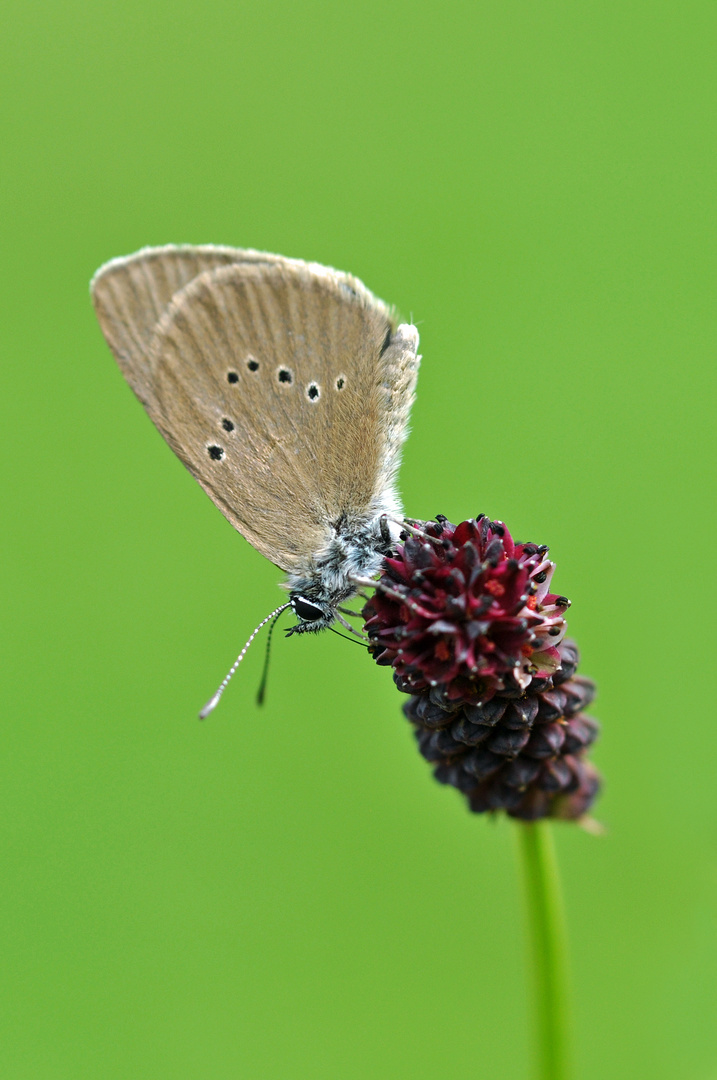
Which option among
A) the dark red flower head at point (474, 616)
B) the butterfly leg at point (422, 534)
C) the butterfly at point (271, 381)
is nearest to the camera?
the dark red flower head at point (474, 616)

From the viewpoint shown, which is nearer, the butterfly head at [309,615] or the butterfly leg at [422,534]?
the butterfly leg at [422,534]

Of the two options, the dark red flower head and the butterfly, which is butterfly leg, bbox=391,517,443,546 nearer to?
the dark red flower head

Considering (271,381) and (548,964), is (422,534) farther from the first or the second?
(548,964)

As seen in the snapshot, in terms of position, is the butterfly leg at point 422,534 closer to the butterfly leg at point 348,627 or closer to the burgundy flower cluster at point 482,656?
the burgundy flower cluster at point 482,656

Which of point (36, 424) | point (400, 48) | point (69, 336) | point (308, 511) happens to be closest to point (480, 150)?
point (400, 48)

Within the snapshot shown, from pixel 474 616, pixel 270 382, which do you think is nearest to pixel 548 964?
pixel 474 616

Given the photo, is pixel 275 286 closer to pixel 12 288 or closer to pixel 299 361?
pixel 299 361

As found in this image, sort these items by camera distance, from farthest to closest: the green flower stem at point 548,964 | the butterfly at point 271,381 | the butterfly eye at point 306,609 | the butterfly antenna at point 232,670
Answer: the butterfly at point 271,381 < the butterfly eye at point 306,609 < the butterfly antenna at point 232,670 < the green flower stem at point 548,964

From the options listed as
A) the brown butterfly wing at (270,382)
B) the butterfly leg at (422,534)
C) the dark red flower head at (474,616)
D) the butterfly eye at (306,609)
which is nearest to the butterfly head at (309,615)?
the butterfly eye at (306,609)
